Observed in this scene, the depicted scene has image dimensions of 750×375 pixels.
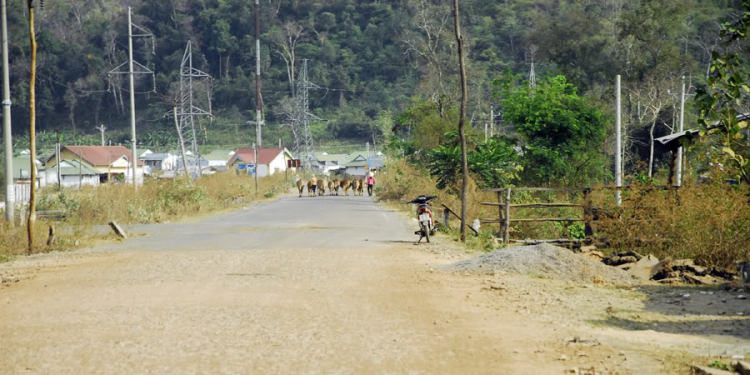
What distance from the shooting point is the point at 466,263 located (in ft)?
55.7

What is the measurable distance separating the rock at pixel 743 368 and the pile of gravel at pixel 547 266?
25.2 ft

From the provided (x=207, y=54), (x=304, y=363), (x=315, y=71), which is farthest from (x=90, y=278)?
(x=207, y=54)

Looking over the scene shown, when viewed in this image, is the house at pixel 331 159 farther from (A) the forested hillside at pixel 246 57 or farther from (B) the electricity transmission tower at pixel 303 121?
(B) the electricity transmission tower at pixel 303 121

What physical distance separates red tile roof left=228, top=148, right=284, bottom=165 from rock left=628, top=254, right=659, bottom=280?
319 feet

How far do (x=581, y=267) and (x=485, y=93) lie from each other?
278 ft

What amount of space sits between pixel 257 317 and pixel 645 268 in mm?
8645

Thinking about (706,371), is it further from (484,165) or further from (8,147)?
(484,165)

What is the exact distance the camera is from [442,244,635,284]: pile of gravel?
15797 millimetres

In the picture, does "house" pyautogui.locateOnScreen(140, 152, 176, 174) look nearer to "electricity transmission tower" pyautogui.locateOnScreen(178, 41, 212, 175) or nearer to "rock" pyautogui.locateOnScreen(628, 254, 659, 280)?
"electricity transmission tower" pyautogui.locateOnScreen(178, 41, 212, 175)

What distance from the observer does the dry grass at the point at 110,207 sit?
2175cm

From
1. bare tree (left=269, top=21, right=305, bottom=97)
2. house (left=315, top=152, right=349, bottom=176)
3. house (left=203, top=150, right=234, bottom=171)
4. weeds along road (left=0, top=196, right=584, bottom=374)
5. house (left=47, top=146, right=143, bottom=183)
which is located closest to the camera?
weeds along road (left=0, top=196, right=584, bottom=374)

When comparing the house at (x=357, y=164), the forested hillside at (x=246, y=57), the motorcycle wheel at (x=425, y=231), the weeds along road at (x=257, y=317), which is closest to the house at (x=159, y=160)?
the forested hillside at (x=246, y=57)

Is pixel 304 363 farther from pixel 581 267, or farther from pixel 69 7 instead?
pixel 69 7

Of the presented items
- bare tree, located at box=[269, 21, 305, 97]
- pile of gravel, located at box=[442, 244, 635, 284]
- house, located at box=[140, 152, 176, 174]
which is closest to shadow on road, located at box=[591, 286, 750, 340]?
pile of gravel, located at box=[442, 244, 635, 284]
